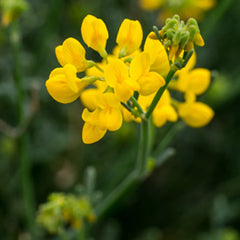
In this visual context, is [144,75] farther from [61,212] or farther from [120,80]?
[61,212]

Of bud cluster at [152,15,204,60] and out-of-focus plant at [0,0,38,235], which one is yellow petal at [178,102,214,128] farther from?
out-of-focus plant at [0,0,38,235]

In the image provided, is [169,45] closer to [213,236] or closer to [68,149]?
[213,236]

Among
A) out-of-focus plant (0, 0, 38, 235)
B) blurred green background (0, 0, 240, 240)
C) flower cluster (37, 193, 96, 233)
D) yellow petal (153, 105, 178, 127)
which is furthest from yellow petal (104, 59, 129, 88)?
blurred green background (0, 0, 240, 240)

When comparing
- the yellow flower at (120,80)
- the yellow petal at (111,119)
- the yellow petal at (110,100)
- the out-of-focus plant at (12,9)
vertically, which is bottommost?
the yellow petal at (111,119)

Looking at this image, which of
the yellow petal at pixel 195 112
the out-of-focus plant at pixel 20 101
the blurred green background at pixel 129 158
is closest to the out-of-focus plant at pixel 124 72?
the yellow petal at pixel 195 112

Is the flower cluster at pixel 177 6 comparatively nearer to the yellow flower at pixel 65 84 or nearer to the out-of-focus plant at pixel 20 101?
the out-of-focus plant at pixel 20 101

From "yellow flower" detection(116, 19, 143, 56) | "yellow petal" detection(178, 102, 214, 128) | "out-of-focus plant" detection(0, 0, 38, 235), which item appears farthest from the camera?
"out-of-focus plant" detection(0, 0, 38, 235)

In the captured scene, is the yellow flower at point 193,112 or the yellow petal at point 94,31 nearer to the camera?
the yellow petal at point 94,31
